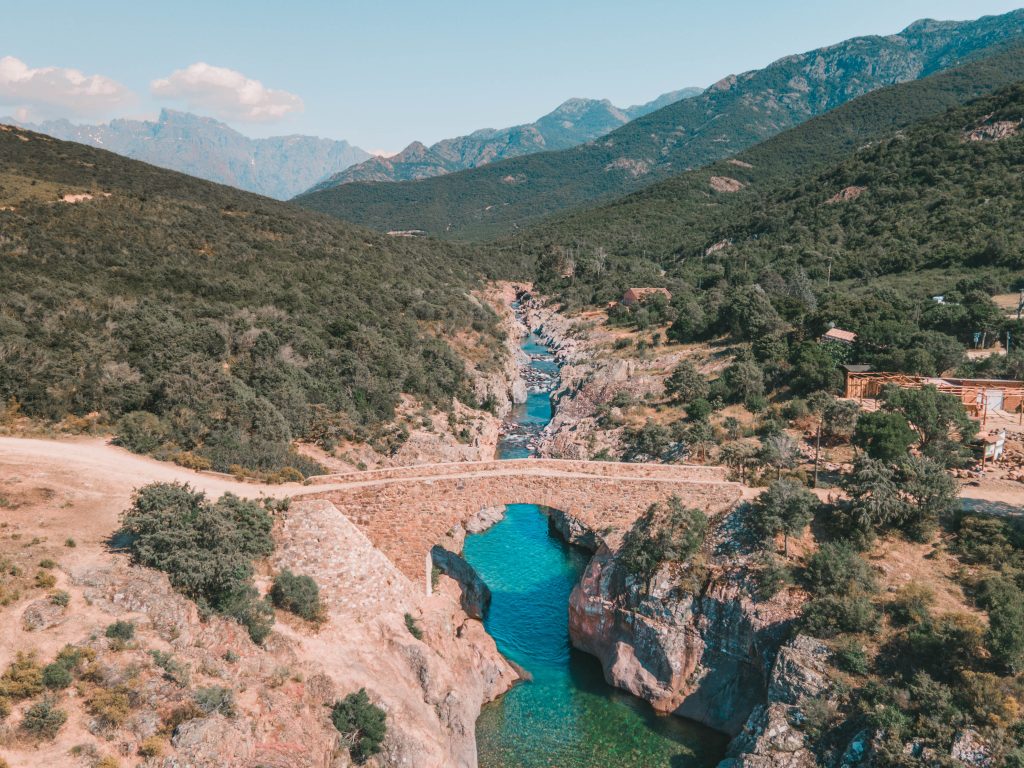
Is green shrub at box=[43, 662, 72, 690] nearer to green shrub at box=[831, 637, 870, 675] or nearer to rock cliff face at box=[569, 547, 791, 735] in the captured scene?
rock cliff face at box=[569, 547, 791, 735]

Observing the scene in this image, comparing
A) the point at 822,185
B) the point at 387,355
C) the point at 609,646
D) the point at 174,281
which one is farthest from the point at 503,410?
the point at 822,185

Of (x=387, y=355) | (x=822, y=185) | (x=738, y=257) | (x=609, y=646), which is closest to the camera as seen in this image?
(x=609, y=646)

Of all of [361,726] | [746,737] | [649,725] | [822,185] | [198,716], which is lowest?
[649,725]

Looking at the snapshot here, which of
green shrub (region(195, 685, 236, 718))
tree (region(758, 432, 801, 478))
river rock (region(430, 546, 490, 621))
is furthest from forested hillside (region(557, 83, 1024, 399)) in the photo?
green shrub (region(195, 685, 236, 718))

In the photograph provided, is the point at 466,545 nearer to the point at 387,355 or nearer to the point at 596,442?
the point at 596,442

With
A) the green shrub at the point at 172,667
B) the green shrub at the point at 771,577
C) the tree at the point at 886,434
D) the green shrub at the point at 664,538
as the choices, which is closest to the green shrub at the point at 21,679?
the green shrub at the point at 172,667

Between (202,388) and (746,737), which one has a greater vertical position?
→ (202,388)

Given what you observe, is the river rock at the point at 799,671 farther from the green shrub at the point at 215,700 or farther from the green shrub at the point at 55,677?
the green shrub at the point at 55,677
